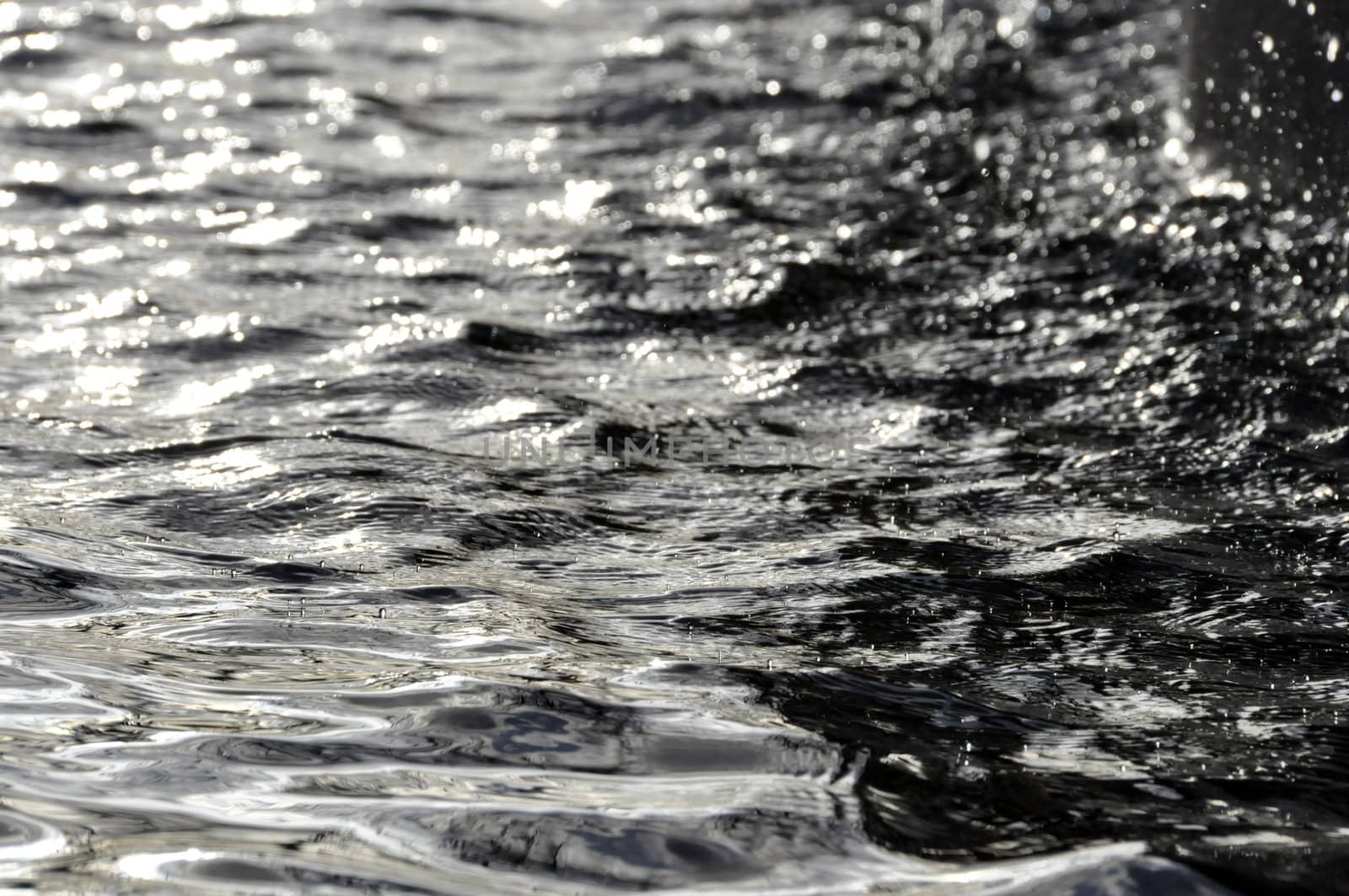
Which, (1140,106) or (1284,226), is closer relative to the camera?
(1284,226)

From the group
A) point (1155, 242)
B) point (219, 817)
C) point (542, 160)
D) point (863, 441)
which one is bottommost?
point (219, 817)

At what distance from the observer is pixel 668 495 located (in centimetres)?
379

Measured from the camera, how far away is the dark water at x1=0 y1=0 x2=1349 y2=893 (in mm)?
2305

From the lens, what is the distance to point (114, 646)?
2.85m

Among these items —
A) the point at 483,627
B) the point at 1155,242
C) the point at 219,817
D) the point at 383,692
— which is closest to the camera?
the point at 219,817

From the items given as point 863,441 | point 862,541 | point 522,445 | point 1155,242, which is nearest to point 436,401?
point 522,445

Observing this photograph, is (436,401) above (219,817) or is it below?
above

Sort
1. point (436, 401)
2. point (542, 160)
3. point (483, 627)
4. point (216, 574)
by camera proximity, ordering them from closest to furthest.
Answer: point (483, 627) → point (216, 574) → point (436, 401) → point (542, 160)

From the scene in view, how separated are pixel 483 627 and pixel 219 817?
799 millimetres

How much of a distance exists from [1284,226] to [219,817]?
14.9ft

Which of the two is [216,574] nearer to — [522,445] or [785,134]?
[522,445]

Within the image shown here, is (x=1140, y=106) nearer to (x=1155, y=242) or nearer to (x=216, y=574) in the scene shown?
(x=1155, y=242)

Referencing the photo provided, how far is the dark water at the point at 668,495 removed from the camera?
90.7 inches

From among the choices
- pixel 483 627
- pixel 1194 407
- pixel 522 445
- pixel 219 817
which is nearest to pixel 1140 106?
pixel 1194 407
